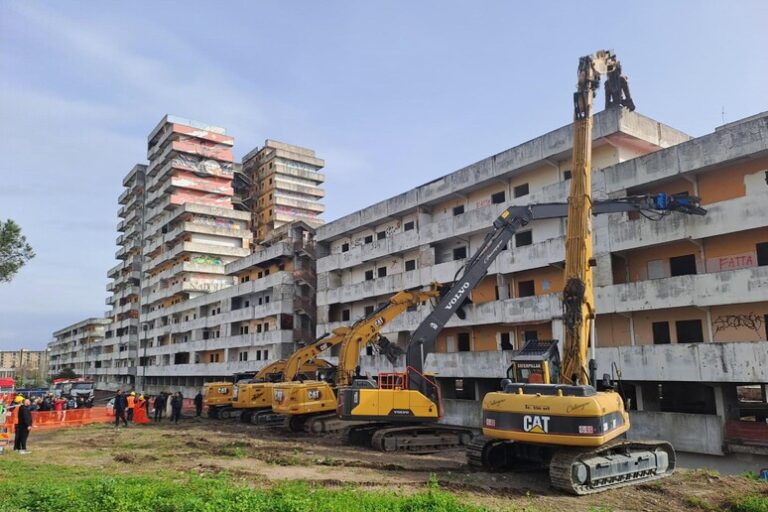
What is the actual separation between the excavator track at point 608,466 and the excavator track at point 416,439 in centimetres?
646

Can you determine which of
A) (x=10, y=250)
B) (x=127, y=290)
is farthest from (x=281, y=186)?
(x=10, y=250)

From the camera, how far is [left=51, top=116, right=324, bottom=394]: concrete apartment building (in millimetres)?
49719

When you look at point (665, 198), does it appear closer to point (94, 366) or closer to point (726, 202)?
point (726, 202)

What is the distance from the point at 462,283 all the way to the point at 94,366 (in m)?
98.4

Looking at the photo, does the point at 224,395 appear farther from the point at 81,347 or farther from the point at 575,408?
the point at 81,347

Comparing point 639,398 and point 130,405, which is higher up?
point 639,398

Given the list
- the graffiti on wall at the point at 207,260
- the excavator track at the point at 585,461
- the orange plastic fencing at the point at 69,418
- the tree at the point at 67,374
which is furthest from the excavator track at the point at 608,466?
the tree at the point at 67,374

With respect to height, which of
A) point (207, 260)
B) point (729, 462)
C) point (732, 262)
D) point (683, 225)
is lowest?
point (729, 462)

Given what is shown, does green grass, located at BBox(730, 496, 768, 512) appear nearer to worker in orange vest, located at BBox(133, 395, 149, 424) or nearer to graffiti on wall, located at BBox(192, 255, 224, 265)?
worker in orange vest, located at BBox(133, 395, 149, 424)

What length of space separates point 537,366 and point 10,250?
32.5 meters

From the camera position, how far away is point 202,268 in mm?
68375

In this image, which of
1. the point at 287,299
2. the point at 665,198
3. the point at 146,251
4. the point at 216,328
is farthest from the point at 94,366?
the point at 665,198

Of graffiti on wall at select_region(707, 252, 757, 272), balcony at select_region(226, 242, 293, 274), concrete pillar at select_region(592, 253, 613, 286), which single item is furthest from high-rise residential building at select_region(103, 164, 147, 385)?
graffiti on wall at select_region(707, 252, 757, 272)

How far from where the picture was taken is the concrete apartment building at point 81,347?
101088 millimetres
